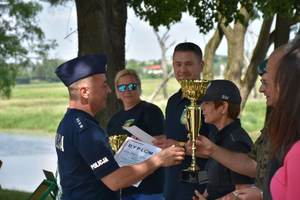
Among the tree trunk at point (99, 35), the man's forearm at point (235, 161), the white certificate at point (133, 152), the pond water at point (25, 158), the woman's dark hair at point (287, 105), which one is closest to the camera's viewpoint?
the woman's dark hair at point (287, 105)

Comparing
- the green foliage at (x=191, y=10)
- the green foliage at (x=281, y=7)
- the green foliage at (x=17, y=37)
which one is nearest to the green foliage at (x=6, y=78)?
the green foliage at (x=17, y=37)

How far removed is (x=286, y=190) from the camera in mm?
2451

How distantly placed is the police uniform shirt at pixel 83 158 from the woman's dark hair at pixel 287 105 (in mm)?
1488

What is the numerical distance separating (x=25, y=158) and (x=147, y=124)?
966 inches

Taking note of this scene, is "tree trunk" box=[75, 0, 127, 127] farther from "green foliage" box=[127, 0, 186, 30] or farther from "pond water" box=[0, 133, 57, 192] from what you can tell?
"pond water" box=[0, 133, 57, 192]

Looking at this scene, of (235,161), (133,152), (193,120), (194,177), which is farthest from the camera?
(133,152)

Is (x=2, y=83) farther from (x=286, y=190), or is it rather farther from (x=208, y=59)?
(x=286, y=190)

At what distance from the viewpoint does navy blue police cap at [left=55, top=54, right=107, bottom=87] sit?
4113 mm

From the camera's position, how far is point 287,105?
252 centimetres

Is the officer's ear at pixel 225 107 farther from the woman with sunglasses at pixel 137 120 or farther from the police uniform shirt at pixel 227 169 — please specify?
the woman with sunglasses at pixel 137 120

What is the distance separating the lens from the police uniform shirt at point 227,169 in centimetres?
400

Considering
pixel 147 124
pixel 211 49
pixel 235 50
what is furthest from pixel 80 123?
pixel 211 49

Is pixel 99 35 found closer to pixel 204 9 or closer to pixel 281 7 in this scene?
pixel 281 7

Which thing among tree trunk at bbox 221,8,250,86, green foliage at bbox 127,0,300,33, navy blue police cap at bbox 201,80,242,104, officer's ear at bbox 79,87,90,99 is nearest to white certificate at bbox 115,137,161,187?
navy blue police cap at bbox 201,80,242,104
